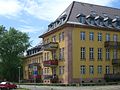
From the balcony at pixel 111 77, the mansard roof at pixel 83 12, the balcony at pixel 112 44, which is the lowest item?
the balcony at pixel 111 77

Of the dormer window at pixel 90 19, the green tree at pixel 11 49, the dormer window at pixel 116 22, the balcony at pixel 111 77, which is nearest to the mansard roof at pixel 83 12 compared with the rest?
the dormer window at pixel 116 22

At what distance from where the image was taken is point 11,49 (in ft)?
325

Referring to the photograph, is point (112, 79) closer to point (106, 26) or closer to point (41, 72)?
point (106, 26)

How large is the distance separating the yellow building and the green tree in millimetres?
29495

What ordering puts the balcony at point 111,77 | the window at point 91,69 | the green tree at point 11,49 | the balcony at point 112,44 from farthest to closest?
the green tree at point 11,49 → the balcony at point 112,44 → the balcony at point 111,77 → the window at point 91,69

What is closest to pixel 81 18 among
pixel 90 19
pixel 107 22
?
pixel 90 19

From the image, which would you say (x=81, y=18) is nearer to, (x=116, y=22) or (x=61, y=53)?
(x=61, y=53)

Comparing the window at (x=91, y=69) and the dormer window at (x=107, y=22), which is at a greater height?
the dormer window at (x=107, y=22)

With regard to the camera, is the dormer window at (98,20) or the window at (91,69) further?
the dormer window at (98,20)

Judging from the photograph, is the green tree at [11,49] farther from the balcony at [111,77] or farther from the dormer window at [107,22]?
the balcony at [111,77]

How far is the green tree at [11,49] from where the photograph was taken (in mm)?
98438

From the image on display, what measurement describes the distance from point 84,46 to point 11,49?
→ 129 feet

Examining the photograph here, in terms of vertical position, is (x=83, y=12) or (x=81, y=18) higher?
(x=83, y=12)

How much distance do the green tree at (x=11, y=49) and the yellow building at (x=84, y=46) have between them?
29.5 metres
